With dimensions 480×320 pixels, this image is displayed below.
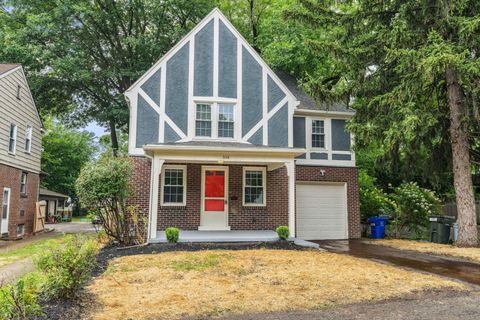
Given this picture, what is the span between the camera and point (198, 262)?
8.33m

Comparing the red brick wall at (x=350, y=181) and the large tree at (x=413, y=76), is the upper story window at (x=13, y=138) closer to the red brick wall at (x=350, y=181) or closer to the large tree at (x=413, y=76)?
the red brick wall at (x=350, y=181)

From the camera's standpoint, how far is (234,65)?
44.2ft

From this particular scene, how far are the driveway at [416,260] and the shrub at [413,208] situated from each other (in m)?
2.89

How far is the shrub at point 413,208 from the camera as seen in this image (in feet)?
47.0

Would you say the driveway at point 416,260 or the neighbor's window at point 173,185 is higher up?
the neighbor's window at point 173,185

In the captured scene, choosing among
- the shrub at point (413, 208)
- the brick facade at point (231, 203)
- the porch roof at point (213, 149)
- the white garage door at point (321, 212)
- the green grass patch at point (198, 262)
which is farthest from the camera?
the white garage door at point (321, 212)

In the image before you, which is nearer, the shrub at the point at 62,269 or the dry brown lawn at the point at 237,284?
the shrub at the point at 62,269

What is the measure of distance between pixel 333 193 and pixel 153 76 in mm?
8217

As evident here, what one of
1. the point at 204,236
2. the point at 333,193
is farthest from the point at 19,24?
the point at 333,193

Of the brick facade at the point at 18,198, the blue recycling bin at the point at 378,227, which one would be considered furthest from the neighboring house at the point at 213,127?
the brick facade at the point at 18,198

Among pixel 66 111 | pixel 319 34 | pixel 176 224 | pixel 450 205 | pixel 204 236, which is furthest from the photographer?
pixel 66 111

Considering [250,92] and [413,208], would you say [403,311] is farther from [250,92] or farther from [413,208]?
[413,208]

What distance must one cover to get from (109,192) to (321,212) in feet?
26.7

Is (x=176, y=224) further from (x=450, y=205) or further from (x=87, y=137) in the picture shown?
(x=87, y=137)
